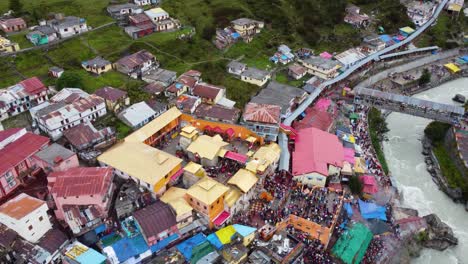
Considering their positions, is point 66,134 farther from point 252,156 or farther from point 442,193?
point 442,193

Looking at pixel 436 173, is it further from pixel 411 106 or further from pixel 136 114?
pixel 136 114

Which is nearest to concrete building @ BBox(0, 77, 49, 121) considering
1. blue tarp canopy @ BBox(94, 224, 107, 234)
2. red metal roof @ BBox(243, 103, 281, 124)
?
blue tarp canopy @ BBox(94, 224, 107, 234)

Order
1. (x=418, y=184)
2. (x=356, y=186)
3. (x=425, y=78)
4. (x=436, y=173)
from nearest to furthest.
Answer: (x=356, y=186), (x=418, y=184), (x=436, y=173), (x=425, y=78)

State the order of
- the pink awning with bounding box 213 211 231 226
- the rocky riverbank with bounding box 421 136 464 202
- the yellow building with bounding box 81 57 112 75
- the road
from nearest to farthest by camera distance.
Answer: the pink awning with bounding box 213 211 231 226 < the road < the rocky riverbank with bounding box 421 136 464 202 < the yellow building with bounding box 81 57 112 75

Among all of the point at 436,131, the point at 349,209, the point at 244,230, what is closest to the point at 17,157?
the point at 244,230

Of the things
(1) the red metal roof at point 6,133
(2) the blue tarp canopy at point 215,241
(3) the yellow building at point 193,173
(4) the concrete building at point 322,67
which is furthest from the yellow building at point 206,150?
(4) the concrete building at point 322,67

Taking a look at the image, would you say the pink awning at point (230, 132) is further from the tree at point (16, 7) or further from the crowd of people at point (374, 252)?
the tree at point (16, 7)

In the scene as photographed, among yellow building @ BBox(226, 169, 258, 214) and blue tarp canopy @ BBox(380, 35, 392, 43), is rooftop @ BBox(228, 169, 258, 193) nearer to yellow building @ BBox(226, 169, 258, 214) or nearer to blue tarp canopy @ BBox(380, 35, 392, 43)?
yellow building @ BBox(226, 169, 258, 214)
